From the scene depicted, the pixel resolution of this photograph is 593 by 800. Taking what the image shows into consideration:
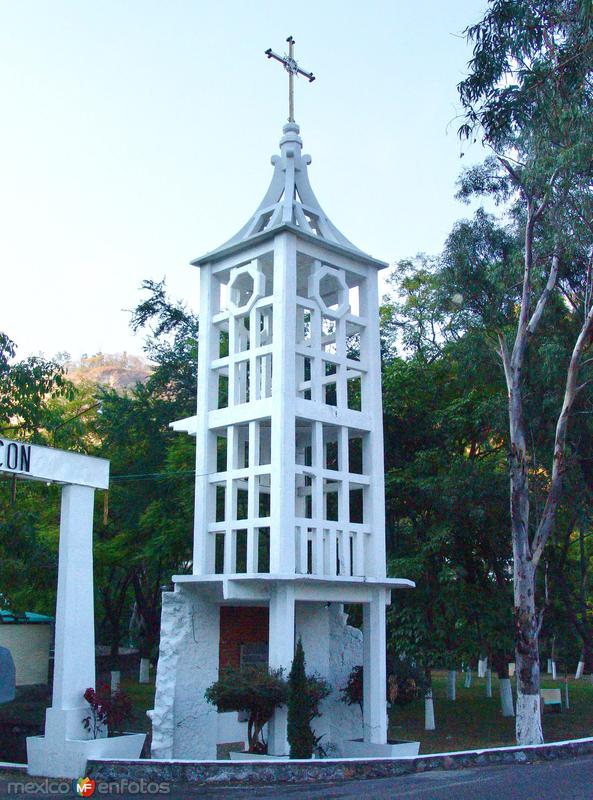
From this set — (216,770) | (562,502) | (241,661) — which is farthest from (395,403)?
(216,770)

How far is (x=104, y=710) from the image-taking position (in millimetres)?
13148

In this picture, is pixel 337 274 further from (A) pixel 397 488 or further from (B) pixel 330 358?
(A) pixel 397 488

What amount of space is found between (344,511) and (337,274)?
465cm

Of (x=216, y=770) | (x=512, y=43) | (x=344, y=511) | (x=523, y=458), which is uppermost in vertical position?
(x=512, y=43)

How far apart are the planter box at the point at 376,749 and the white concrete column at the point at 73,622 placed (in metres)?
4.98

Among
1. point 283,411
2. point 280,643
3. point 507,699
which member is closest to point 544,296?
point 283,411

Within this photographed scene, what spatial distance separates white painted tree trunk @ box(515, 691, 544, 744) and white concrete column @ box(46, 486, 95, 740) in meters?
9.49

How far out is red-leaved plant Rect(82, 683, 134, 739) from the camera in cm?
1315

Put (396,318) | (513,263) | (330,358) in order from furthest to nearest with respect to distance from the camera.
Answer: (396,318) → (513,263) → (330,358)

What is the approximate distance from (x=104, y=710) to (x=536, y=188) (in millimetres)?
14906

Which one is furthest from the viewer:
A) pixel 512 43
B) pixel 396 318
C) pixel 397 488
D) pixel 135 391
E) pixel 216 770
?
pixel 396 318

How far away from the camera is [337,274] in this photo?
56.9 ft

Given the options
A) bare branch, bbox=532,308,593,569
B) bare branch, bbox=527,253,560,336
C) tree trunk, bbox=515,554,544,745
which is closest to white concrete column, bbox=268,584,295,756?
tree trunk, bbox=515,554,544,745

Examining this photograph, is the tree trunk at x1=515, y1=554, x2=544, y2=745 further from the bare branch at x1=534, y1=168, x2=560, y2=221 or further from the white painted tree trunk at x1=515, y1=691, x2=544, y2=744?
the bare branch at x1=534, y1=168, x2=560, y2=221
